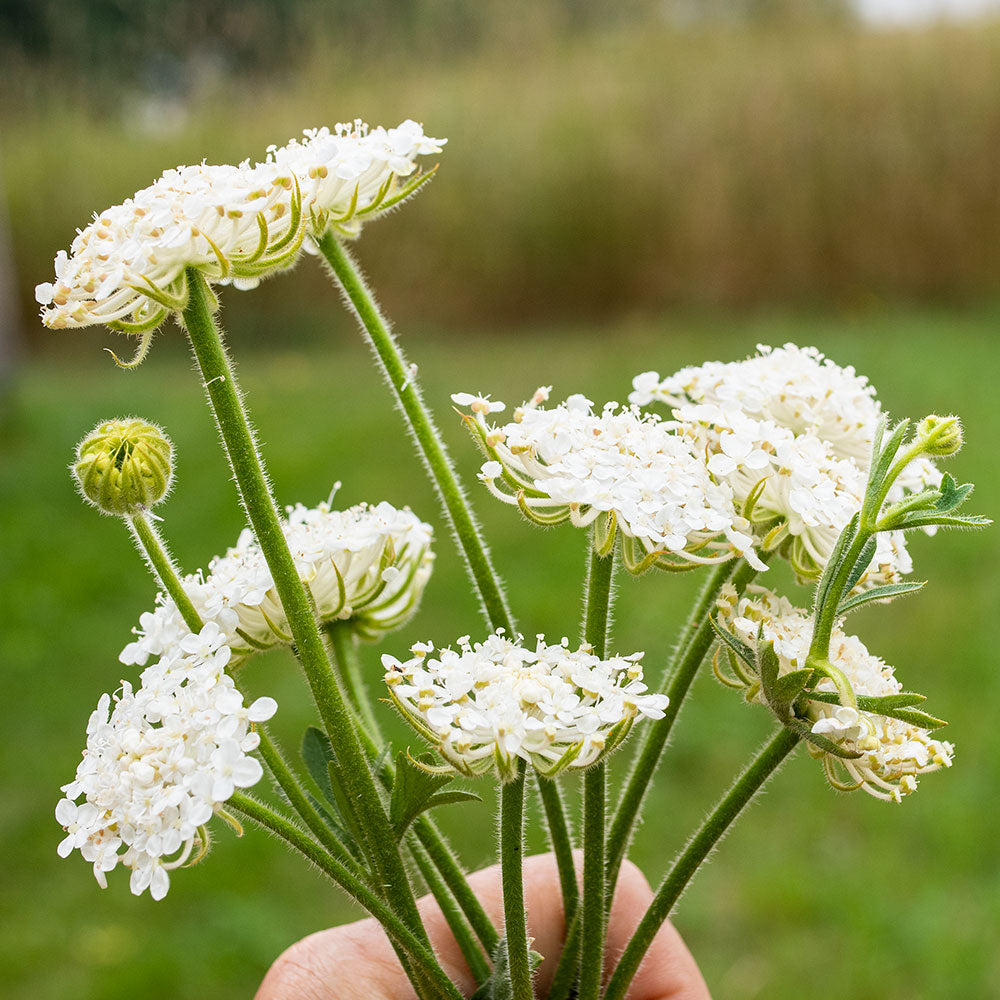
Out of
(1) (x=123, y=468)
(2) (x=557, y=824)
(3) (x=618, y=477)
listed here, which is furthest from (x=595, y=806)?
(1) (x=123, y=468)

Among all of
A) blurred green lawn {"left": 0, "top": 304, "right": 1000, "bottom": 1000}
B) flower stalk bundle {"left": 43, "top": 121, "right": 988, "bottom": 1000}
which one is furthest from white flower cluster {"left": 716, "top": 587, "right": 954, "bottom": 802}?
blurred green lawn {"left": 0, "top": 304, "right": 1000, "bottom": 1000}

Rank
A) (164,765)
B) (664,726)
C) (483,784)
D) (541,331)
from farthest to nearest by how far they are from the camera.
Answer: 1. (541,331)
2. (483,784)
3. (664,726)
4. (164,765)

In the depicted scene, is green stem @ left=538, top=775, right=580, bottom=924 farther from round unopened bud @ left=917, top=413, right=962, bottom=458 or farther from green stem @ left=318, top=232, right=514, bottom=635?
round unopened bud @ left=917, top=413, right=962, bottom=458

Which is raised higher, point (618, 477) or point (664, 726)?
point (618, 477)

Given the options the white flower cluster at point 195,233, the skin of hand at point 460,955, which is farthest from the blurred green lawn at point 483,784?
the white flower cluster at point 195,233

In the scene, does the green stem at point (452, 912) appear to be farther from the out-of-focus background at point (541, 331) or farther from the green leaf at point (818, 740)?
the out-of-focus background at point (541, 331)

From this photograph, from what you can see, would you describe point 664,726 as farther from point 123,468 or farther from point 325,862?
point 123,468

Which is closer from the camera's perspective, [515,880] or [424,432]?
[515,880]
